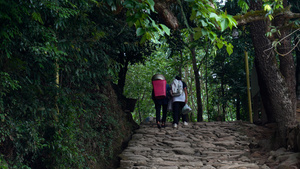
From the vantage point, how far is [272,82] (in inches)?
362

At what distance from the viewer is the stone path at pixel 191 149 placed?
7242mm

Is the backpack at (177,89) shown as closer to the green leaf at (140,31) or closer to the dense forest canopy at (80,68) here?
the dense forest canopy at (80,68)

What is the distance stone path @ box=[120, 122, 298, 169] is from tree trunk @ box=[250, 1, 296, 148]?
108cm

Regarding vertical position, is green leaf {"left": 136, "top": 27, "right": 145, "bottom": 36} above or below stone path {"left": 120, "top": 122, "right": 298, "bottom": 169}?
above

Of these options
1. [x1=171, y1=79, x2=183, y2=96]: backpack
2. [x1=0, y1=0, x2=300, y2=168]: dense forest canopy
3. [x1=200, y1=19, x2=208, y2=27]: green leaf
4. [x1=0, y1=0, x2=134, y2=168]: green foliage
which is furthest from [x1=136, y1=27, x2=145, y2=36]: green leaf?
[x1=171, y1=79, x2=183, y2=96]: backpack

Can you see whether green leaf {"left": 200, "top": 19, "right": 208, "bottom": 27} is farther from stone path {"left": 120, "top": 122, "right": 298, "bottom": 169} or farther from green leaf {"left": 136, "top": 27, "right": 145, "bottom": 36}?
stone path {"left": 120, "top": 122, "right": 298, "bottom": 169}

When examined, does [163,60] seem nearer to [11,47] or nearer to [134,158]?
[134,158]

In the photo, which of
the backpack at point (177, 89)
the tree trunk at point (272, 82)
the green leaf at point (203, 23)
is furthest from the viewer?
the backpack at point (177, 89)

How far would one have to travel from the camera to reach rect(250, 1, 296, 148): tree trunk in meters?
8.92

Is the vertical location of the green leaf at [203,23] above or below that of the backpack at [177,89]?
above

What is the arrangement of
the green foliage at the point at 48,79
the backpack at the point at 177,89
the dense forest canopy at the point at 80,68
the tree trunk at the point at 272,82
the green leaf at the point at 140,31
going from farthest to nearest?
the backpack at the point at 177,89 < the tree trunk at the point at 272,82 < the green foliage at the point at 48,79 < the dense forest canopy at the point at 80,68 < the green leaf at the point at 140,31

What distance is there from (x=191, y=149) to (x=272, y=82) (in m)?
2.98

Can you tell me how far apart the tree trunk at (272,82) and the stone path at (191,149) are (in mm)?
1081

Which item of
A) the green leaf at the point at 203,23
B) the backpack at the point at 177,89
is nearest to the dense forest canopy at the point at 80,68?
the green leaf at the point at 203,23
